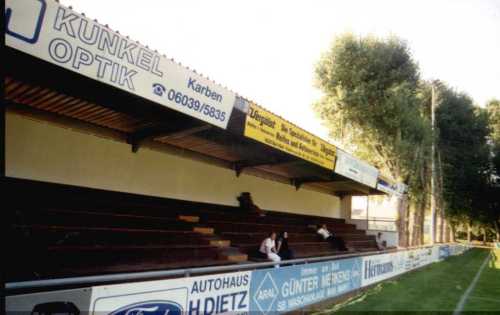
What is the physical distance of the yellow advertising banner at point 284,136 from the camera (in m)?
7.82

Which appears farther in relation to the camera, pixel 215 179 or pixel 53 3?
pixel 215 179

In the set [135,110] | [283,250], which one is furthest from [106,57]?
[283,250]

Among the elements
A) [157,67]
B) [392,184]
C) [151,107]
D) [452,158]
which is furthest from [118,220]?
[452,158]

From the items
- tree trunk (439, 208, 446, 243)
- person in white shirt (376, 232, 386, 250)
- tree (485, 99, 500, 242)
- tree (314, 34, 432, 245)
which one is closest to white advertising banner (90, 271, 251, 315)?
person in white shirt (376, 232, 386, 250)

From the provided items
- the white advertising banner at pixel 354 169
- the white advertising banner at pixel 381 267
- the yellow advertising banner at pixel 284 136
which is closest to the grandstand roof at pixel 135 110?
the yellow advertising banner at pixel 284 136

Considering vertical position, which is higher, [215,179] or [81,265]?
[215,179]

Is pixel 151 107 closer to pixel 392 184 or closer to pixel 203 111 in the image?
pixel 203 111

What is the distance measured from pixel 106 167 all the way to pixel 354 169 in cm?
828

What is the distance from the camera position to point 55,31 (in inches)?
174

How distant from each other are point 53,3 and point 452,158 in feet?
107

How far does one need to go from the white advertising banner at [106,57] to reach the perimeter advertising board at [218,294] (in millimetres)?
2786

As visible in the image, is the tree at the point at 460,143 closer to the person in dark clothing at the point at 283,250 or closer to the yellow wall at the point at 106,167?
the yellow wall at the point at 106,167

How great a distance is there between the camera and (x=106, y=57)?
5.05m

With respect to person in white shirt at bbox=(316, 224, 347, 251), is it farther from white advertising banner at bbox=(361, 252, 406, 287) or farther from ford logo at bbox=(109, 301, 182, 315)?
ford logo at bbox=(109, 301, 182, 315)
